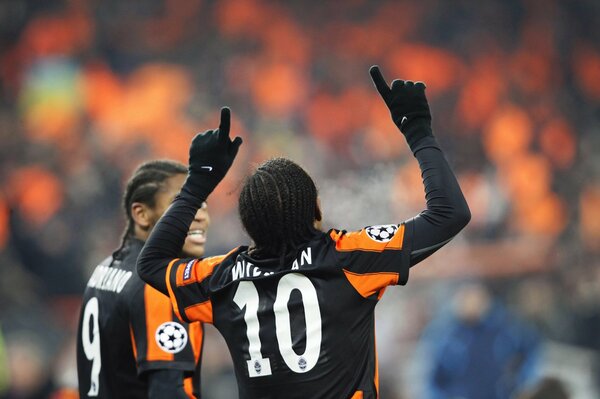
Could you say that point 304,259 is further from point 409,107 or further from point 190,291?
point 409,107

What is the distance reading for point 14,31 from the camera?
798cm

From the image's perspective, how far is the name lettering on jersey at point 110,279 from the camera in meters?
2.63

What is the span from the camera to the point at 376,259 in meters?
1.92

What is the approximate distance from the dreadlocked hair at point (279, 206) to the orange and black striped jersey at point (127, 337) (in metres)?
0.62

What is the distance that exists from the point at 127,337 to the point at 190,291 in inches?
25.5

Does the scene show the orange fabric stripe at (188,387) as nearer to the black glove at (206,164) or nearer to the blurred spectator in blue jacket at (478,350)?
the black glove at (206,164)

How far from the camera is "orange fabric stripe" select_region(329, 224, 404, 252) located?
1922mm

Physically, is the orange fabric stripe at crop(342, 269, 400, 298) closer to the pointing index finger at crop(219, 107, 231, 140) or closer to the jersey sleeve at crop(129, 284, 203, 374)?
the pointing index finger at crop(219, 107, 231, 140)

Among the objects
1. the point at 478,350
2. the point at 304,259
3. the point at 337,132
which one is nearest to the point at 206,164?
the point at 304,259

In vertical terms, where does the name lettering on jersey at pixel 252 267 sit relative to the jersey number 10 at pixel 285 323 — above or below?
above

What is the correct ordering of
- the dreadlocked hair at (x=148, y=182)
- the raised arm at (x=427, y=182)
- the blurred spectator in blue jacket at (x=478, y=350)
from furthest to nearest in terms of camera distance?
the blurred spectator in blue jacket at (x=478, y=350) → the dreadlocked hair at (x=148, y=182) → the raised arm at (x=427, y=182)

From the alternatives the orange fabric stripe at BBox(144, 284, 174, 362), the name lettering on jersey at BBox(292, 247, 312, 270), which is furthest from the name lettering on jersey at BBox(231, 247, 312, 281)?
the orange fabric stripe at BBox(144, 284, 174, 362)

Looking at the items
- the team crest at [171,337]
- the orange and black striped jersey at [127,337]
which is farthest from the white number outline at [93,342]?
the team crest at [171,337]

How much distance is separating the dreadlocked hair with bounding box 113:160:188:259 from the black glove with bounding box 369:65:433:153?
1.07 m
